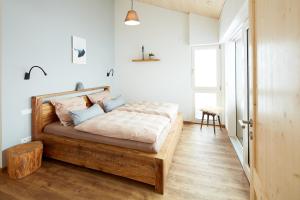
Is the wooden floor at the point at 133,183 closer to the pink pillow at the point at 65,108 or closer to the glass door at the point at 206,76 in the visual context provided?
the pink pillow at the point at 65,108

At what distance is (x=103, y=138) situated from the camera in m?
2.34

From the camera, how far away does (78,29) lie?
3.61 m

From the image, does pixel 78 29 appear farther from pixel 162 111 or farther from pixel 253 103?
pixel 253 103

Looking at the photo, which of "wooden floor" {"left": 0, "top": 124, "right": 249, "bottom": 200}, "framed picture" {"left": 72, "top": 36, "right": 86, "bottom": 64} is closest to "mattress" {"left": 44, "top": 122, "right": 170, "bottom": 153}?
"wooden floor" {"left": 0, "top": 124, "right": 249, "bottom": 200}

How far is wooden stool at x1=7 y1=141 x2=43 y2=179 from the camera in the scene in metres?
2.20

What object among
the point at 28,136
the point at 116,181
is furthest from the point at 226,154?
the point at 28,136

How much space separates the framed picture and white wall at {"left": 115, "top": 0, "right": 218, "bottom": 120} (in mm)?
1464

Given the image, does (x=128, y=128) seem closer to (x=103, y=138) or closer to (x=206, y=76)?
(x=103, y=138)

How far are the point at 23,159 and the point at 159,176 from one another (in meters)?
1.75

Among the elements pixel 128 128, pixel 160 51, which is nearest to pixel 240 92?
pixel 128 128

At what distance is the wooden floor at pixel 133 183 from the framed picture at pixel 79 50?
79.1 inches

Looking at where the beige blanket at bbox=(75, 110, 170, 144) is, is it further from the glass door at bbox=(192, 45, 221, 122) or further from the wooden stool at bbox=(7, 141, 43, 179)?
the glass door at bbox=(192, 45, 221, 122)

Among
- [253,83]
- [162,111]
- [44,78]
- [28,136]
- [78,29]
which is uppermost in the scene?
[78,29]

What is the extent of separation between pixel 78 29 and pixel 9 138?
235 cm
